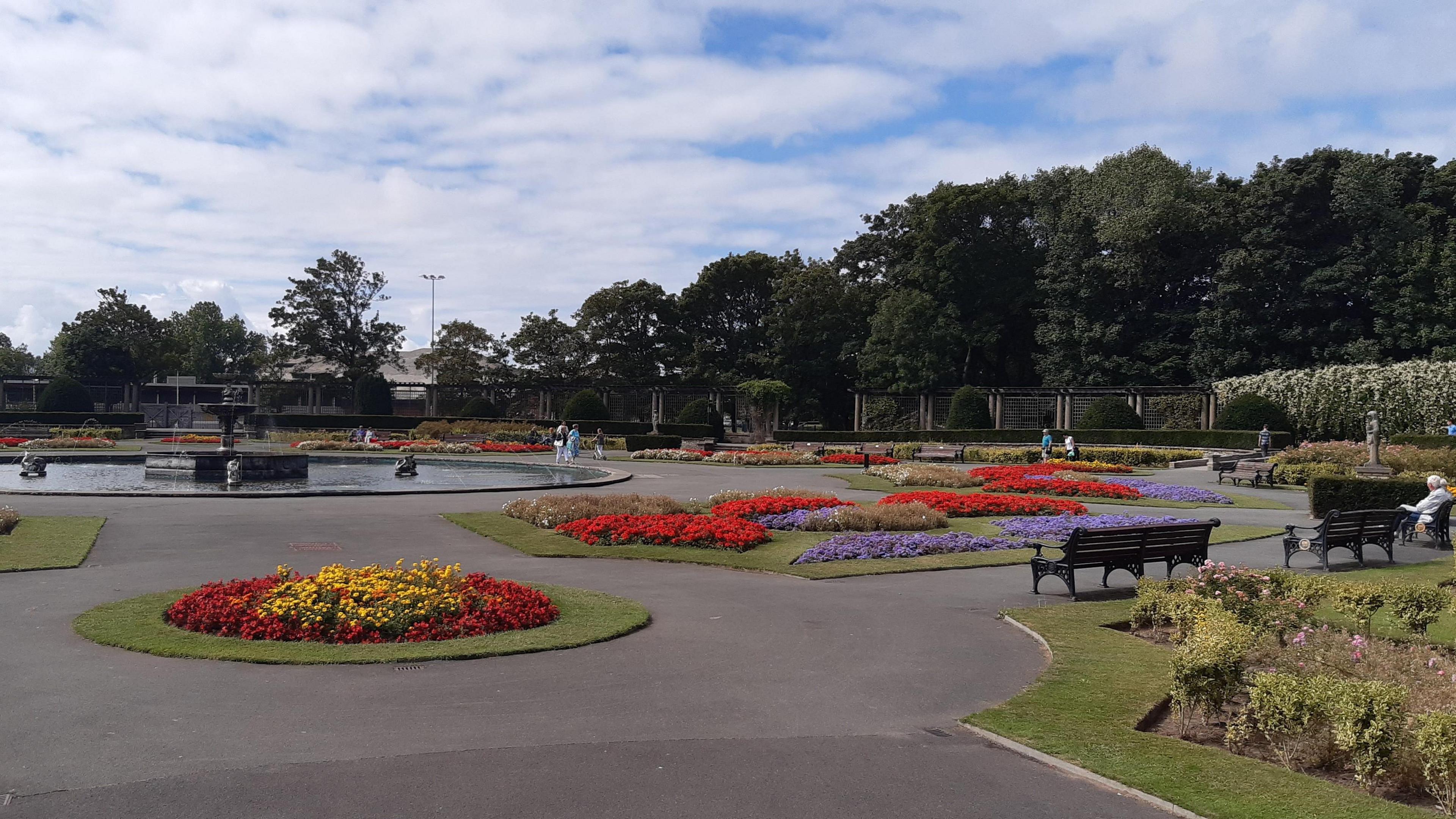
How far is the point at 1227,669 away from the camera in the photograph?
6.47 m

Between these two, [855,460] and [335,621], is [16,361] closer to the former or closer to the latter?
[855,460]

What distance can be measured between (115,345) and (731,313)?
156ft

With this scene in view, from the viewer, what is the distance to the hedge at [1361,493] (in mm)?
18281

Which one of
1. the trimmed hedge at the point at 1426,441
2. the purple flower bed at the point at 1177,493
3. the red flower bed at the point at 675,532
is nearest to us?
the red flower bed at the point at 675,532

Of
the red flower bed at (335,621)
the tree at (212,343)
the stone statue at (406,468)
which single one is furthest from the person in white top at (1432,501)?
the tree at (212,343)

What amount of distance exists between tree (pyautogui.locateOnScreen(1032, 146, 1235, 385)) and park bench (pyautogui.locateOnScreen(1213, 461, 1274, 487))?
23.8 m

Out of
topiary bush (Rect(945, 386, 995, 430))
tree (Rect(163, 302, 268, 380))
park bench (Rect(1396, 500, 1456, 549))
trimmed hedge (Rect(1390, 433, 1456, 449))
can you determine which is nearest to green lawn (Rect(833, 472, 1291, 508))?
park bench (Rect(1396, 500, 1456, 549))

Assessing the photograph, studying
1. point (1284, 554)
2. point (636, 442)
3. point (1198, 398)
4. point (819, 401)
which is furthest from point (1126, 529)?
point (819, 401)

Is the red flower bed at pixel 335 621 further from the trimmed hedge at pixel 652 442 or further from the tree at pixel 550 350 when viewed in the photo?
the tree at pixel 550 350

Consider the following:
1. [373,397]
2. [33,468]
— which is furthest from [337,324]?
[33,468]

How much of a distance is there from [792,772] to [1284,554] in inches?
472

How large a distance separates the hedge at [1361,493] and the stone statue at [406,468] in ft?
75.0

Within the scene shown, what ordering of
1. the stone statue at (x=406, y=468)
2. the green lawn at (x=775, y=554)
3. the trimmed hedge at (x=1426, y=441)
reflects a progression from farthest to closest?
the trimmed hedge at (x=1426, y=441), the stone statue at (x=406, y=468), the green lawn at (x=775, y=554)

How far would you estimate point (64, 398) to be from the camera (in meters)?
60.7
